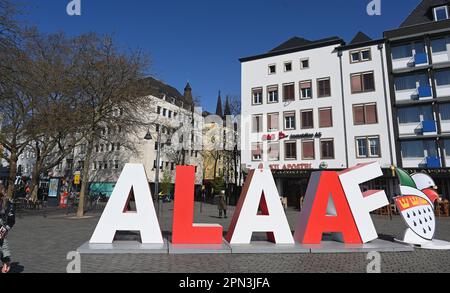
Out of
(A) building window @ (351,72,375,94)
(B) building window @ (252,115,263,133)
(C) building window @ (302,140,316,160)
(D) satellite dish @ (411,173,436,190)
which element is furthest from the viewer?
(B) building window @ (252,115,263,133)

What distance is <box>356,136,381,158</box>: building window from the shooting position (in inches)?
1188

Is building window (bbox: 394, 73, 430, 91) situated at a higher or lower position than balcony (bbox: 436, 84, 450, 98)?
higher

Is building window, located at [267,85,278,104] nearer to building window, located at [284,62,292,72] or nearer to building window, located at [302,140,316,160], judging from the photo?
building window, located at [284,62,292,72]

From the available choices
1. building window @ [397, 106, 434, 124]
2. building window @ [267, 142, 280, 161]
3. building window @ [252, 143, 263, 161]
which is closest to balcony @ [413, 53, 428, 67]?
building window @ [397, 106, 434, 124]

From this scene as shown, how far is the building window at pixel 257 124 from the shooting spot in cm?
3581

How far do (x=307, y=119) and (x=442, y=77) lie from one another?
12.4m

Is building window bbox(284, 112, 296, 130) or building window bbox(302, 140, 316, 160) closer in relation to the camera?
building window bbox(302, 140, 316, 160)

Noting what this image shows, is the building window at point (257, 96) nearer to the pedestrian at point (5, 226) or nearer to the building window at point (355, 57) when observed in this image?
the building window at point (355, 57)

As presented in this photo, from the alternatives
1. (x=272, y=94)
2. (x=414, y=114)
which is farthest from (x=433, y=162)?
(x=272, y=94)

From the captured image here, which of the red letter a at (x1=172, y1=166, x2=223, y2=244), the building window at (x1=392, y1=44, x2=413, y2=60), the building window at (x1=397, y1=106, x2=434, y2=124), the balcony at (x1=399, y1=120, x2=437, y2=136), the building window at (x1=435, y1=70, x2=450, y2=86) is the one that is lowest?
the red letter a at (x1=172, y1=166, x2=223, y2=244)

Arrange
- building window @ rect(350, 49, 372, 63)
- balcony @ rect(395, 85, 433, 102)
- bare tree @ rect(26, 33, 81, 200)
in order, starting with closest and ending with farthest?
bare tree @ rect(26, 33, 81, 200) < balcony @ rect(395, 85, 433, 102) < building window @ rect(350, 49, 372, 63)

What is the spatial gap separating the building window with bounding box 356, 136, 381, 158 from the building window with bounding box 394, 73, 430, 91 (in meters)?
5.38

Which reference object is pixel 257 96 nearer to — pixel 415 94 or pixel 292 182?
pixel 292 182
